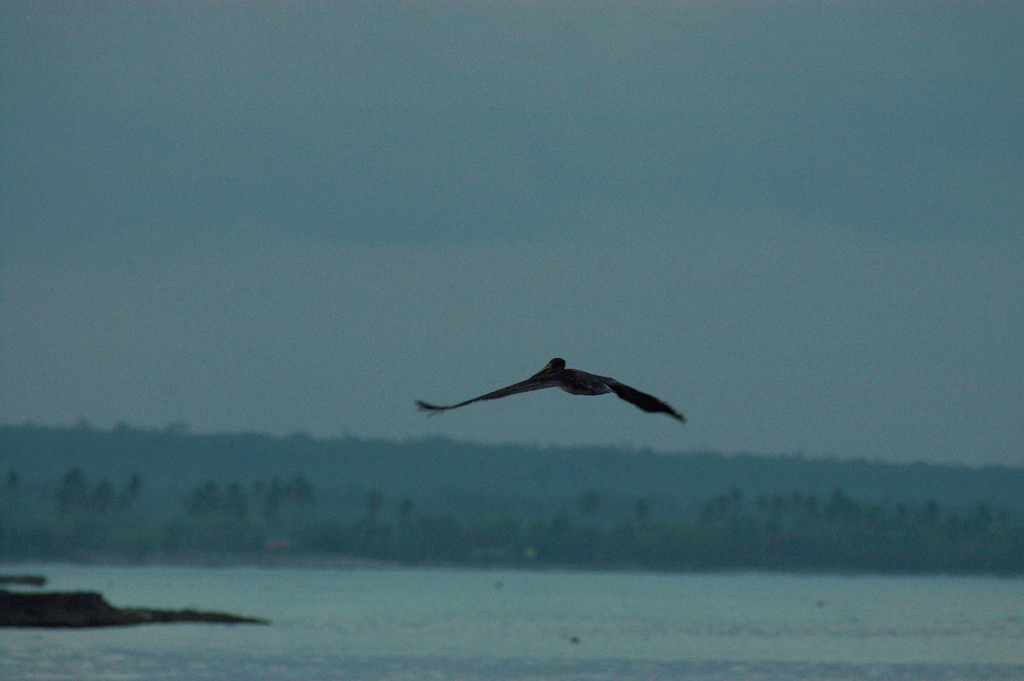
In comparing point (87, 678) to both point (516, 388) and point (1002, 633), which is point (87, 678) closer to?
point (516, 388)

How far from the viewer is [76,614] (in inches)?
5546

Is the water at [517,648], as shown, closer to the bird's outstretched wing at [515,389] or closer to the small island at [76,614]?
the small island at [76,614]

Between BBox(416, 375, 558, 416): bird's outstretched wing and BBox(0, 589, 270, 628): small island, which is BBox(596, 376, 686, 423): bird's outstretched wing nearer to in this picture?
BBox(416, 375, 558, 416): bird's outstretched wing

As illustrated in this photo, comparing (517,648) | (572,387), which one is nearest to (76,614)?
(517,648)

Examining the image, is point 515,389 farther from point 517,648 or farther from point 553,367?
point 517,648

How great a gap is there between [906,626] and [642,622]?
31.2m

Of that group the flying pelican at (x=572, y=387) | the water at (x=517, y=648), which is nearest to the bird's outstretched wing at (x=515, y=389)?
the flying pelican at (x=572, y=387)

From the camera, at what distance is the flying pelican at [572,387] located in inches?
992

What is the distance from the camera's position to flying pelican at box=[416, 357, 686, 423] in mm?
25203

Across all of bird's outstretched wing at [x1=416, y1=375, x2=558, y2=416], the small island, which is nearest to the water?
the small island

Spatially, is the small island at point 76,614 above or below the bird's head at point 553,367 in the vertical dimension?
below

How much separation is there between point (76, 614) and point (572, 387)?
4895 inches

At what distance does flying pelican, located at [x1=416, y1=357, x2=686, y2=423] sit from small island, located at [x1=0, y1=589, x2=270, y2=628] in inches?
4545

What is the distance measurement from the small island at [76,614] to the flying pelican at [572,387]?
115 m
